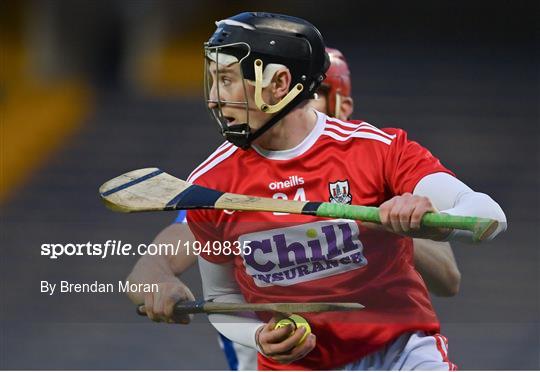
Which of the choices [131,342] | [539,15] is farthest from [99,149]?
[539,15]

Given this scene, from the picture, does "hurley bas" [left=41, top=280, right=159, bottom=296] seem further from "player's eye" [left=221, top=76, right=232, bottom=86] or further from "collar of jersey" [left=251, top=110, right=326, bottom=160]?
"player's eye" [left=221, top=76, right=232, bottom=86]

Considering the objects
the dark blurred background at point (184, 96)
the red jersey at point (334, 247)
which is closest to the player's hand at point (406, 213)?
the red jersey at point (334, 247)

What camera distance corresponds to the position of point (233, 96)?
2.49 meters

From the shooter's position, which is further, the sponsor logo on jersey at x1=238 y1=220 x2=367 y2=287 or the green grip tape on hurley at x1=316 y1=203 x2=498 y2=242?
the sponsor logo on jersey at x1=238 y1=220 x2=367 y2=287

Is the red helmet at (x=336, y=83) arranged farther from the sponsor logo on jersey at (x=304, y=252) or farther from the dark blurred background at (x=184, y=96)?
the dark blurred background at (x=184, y=96)

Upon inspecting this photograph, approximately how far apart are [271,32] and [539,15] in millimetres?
5665

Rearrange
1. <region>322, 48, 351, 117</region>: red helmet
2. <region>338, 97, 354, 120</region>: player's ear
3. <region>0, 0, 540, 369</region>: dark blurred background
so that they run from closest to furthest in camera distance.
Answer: <region>322, 48, 351, 117</region>: red helmet → <region>338, 97, 354, 120</region>: player's ear → <region>0, 0, 540, 369</region>: dark blurred background

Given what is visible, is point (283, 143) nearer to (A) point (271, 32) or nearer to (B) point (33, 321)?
(A) point (271, 32)

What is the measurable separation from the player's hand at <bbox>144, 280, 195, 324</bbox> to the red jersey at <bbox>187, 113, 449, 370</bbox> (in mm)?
167

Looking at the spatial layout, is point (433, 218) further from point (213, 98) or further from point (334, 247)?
point (213, 98)

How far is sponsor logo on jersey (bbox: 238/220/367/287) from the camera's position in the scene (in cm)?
246

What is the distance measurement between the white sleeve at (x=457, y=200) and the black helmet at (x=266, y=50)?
42cm

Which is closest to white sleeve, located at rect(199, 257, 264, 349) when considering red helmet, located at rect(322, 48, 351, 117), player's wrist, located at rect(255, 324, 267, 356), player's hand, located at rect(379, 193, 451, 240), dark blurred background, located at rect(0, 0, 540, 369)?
player's wrist, located at rect(255, 324, 267, 356)

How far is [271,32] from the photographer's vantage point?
2.50 metres
